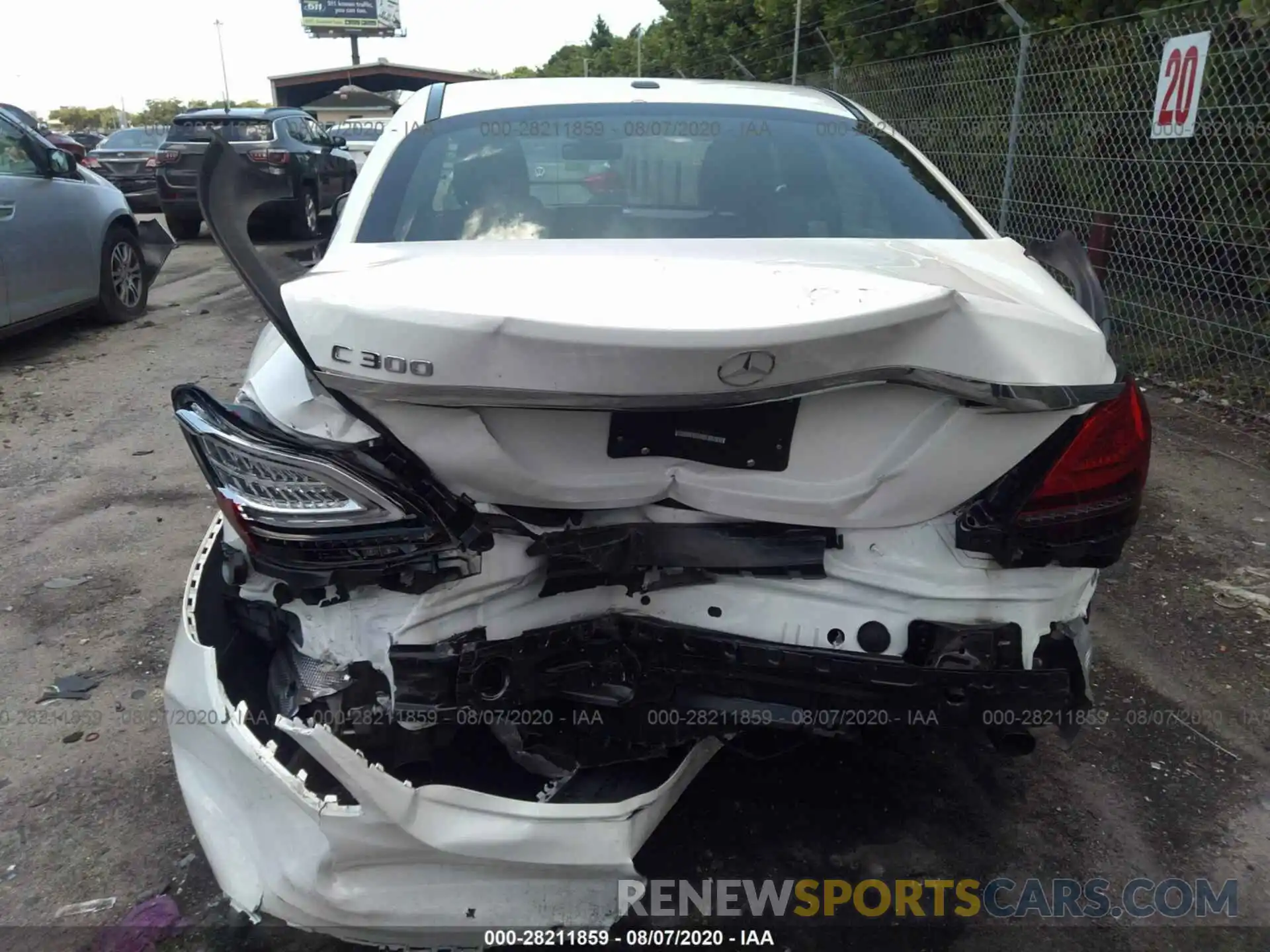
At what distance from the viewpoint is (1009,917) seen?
2168 millimetres

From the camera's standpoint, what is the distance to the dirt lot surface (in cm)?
216

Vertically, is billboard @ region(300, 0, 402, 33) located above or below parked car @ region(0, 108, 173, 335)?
above

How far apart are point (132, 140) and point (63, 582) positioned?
Result: 1578 centimetres

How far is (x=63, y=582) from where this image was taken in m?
3.67

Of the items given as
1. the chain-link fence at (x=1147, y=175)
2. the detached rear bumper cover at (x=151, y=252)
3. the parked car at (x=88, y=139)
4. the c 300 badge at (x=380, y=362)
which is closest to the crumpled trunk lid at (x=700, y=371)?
the c 300 badge at (x=380, y=362)

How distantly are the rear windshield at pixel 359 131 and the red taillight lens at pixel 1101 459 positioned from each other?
59.8ft

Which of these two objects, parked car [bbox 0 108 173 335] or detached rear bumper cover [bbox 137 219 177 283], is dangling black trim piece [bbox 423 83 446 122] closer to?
parked car [bbox 0 108 173 335]

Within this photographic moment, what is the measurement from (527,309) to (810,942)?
5.03 ft

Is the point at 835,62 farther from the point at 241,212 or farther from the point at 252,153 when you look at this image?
the point at 241,212

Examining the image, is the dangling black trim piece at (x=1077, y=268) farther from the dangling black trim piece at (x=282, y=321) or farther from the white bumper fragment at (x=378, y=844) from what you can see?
the white bumper fragment at (x=378, y=844)

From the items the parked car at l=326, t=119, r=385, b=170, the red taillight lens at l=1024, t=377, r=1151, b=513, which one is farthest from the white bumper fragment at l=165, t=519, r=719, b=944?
the parked car at l=326, t=119, r=385, b=170

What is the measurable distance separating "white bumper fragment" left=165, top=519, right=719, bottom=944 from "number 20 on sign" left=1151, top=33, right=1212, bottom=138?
531 centimetres

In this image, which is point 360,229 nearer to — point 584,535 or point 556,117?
point 556,117

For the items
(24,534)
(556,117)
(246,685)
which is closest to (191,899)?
(246,685)
